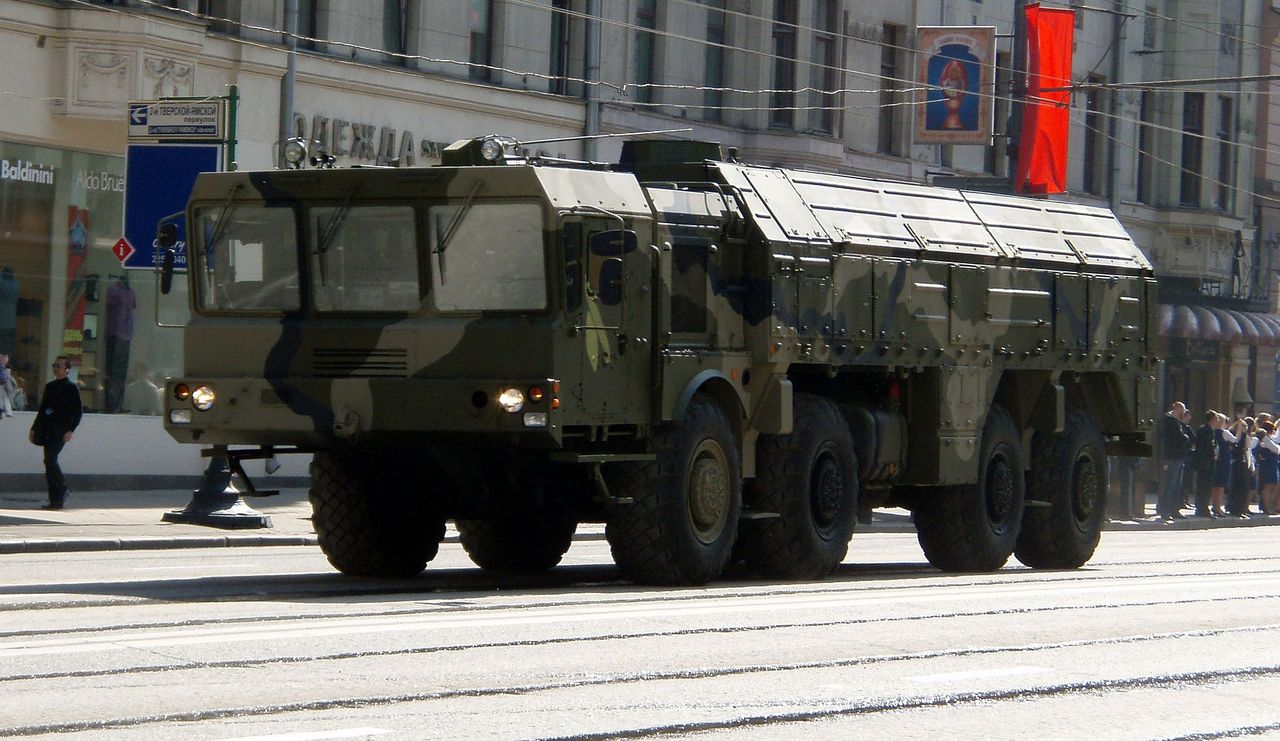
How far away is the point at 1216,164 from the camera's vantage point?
52.5 metres

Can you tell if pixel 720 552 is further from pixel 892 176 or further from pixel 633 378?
pixel 892 176

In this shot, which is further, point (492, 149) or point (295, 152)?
point (295, 152)

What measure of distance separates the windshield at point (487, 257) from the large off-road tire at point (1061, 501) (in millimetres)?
6704

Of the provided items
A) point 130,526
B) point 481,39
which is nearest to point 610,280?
point 130,526

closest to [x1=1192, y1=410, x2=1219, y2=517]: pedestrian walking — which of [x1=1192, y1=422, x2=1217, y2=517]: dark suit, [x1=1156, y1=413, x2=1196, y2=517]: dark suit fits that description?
[x1=1192, y1=422, x2=1217, y2=517]: dark suit

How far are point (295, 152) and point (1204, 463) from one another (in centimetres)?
2410

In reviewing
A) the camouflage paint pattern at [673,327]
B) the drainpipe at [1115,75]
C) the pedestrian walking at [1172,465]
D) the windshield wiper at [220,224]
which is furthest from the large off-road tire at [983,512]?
the drainpipe at [1115,75]

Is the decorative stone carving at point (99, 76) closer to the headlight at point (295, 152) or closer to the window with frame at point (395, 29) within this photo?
the window with frame at point (395, 29)

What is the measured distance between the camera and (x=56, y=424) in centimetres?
2462

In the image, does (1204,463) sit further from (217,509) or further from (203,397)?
(203,397)

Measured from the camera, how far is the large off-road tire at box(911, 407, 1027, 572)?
1838cm

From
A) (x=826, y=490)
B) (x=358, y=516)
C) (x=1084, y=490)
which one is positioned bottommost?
(x=358, y=516)

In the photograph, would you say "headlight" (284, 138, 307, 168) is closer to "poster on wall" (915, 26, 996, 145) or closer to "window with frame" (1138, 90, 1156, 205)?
"poster on wall" (915, 26, 996, 145)

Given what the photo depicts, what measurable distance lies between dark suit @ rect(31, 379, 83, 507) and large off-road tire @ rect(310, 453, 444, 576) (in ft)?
29.8
